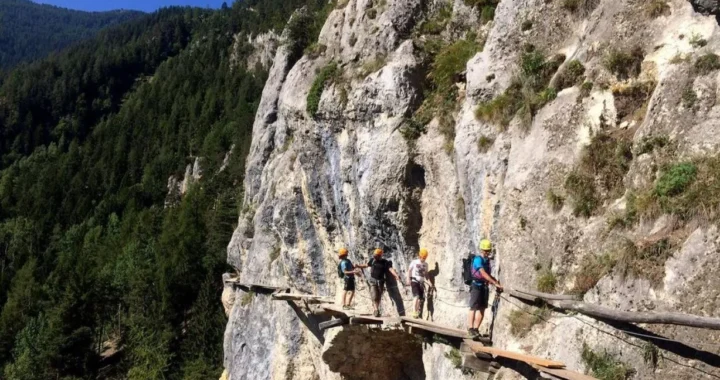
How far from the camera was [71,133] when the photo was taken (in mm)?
158625

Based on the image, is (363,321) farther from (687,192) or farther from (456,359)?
(687,192)

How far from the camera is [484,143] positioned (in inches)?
569

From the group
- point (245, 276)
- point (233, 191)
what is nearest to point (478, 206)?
point (245, 276)

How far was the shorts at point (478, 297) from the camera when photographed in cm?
1267

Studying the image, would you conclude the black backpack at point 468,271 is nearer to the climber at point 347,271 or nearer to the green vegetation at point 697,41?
the climber at point 347,271

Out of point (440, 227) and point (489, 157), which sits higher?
point (489, 157)

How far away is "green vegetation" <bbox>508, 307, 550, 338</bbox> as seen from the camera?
35.8ft

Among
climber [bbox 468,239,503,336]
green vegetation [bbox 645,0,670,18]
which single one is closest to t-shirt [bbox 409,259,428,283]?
climber [bbox 468,239,503,336]

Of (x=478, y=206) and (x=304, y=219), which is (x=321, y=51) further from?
(x=478, y=206)

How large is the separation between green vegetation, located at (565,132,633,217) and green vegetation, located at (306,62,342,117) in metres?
13.6

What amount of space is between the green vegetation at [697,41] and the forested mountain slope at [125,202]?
24.4m

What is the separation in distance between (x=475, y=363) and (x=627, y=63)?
721cm

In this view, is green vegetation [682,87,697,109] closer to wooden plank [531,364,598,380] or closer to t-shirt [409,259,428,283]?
wooden plank [531,364,598,380]

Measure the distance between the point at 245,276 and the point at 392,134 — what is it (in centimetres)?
1779
